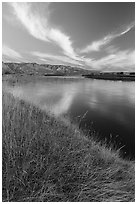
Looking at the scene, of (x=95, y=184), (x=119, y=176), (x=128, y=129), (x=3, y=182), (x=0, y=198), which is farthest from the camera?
(x=128, y=129)

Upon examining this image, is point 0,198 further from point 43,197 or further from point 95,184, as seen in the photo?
point 95,184

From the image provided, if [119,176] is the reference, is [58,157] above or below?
above

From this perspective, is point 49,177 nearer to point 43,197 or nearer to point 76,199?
point 43,197

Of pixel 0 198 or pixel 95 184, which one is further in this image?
pixel 95 184

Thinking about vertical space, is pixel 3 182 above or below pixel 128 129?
above

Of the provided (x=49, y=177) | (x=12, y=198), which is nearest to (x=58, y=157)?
(x=49, y=177)

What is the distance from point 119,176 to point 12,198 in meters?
2.11

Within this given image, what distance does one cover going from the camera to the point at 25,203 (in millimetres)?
2062

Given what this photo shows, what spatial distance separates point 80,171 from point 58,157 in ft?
1.54

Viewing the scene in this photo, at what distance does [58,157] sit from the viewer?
272 cm

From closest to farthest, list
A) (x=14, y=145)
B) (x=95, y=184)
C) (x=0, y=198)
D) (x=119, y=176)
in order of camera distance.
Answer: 1. (x=0, y=198)
2. (x=95, y=184)
3. (x=14, y=145)
4. (x=119, y=176)

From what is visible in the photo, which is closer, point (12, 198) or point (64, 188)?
point (12, 198)

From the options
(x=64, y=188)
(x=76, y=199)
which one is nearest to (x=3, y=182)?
(x=64, y=188)

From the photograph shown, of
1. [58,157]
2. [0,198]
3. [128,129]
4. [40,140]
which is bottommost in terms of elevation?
[128,129]
